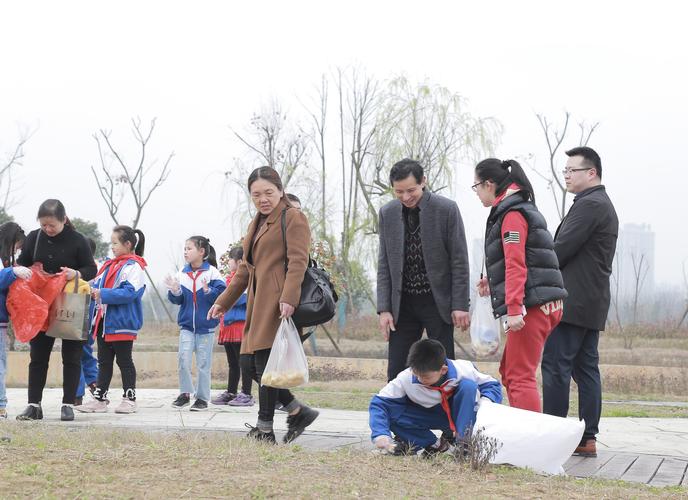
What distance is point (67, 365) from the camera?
7.48 m

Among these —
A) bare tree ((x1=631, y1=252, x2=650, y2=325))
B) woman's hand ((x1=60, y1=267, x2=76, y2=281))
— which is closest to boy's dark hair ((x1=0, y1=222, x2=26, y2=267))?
woman's hand ((x1=60, y1=267, x2=76, y2=281))

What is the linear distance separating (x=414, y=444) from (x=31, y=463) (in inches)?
81.7

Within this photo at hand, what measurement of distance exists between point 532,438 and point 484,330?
970mm

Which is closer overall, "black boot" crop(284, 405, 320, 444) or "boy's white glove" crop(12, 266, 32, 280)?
"black boot" crop(284, 405, 320, 444)

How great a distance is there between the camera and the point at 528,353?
5.33 metres

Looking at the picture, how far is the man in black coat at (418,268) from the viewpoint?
5.69 meters

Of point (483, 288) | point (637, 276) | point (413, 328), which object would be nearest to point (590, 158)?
point (483, 288)

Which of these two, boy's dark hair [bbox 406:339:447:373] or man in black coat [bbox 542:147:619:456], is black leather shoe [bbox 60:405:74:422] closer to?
boy's dark hair [bbox 406:339:447:373]

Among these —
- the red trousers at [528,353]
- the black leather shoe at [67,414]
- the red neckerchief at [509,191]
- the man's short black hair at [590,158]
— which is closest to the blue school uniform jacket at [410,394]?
the red trousers at [528,353]

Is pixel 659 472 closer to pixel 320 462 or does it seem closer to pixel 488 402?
pixel 488 402

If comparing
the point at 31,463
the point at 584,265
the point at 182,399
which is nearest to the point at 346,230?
the point at 182,399

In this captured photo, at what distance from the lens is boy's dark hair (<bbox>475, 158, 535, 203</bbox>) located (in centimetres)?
549

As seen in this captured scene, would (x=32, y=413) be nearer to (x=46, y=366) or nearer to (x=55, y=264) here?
(x=46, y=366)

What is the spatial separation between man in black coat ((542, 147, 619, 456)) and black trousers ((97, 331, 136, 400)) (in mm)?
3775
